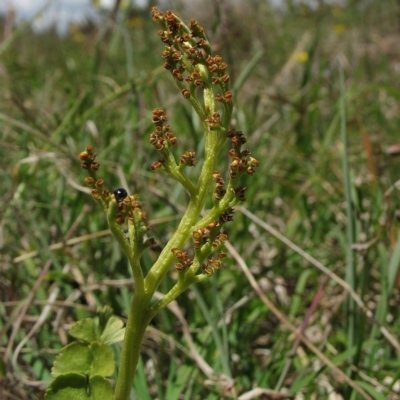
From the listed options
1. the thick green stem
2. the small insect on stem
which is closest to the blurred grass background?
the thick green stem

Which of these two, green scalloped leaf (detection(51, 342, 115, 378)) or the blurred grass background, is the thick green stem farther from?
the blurred grass background

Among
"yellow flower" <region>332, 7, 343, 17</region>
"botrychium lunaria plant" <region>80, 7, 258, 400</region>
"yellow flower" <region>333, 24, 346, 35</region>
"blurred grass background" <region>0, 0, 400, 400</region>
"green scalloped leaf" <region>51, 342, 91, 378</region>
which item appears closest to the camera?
"botrychium lunaria plant" <region>80, 7, 258, 400</region>

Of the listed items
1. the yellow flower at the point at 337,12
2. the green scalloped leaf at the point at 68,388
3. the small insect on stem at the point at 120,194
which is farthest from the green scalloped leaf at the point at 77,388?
the yellow flower at the point at 337,12

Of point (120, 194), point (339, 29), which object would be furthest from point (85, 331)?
point (339, 29)

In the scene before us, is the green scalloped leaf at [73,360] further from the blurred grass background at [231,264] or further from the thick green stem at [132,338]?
the blurred grass background at [231,264]

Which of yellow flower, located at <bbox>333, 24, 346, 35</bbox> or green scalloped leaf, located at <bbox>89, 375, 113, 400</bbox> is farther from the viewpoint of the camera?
yellow flower, located at <bbox>333, 24, 346, 35</bbox>

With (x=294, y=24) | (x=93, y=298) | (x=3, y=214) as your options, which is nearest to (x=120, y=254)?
(x=93, y=298)

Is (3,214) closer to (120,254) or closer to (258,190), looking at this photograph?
(120,254)
